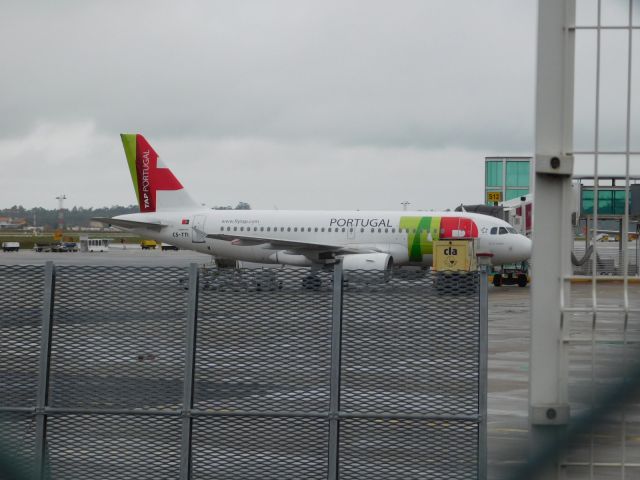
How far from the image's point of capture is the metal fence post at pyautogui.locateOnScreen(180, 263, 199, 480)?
650cm

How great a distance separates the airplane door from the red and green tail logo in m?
2.02

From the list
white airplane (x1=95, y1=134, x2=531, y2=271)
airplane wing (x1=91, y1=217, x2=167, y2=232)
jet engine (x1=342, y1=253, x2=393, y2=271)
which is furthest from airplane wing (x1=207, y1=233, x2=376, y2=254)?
airplane wing (x1=91, y1=217, x2=167, y2=232)

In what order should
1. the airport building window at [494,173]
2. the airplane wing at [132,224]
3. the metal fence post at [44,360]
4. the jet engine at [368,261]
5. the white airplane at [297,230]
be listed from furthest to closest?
the airport building window at [494,173] < the airplane wing at [132,224] < the white airplane at [297,230] < the jet engine at [368,261] < the metal fence post at [44,360]

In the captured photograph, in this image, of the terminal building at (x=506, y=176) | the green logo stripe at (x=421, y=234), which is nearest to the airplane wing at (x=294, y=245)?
the green logo stripe at (x=421, y=234)

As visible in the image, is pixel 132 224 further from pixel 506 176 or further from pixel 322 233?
pixel 506 176

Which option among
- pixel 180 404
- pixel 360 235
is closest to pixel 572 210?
pixel 180 404

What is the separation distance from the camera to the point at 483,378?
6.62 m

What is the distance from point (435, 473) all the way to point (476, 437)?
37 centimetres

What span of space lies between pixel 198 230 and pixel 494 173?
98.9ft

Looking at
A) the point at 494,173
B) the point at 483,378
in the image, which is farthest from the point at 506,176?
the point at 483,378

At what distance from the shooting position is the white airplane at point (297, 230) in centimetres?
3850

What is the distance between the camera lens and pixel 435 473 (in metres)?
6.46

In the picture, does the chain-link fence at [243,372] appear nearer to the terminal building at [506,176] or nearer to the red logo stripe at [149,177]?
the red logo stripe at [149,177]

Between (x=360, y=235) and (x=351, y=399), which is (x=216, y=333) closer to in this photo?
(x=351, y=399)
